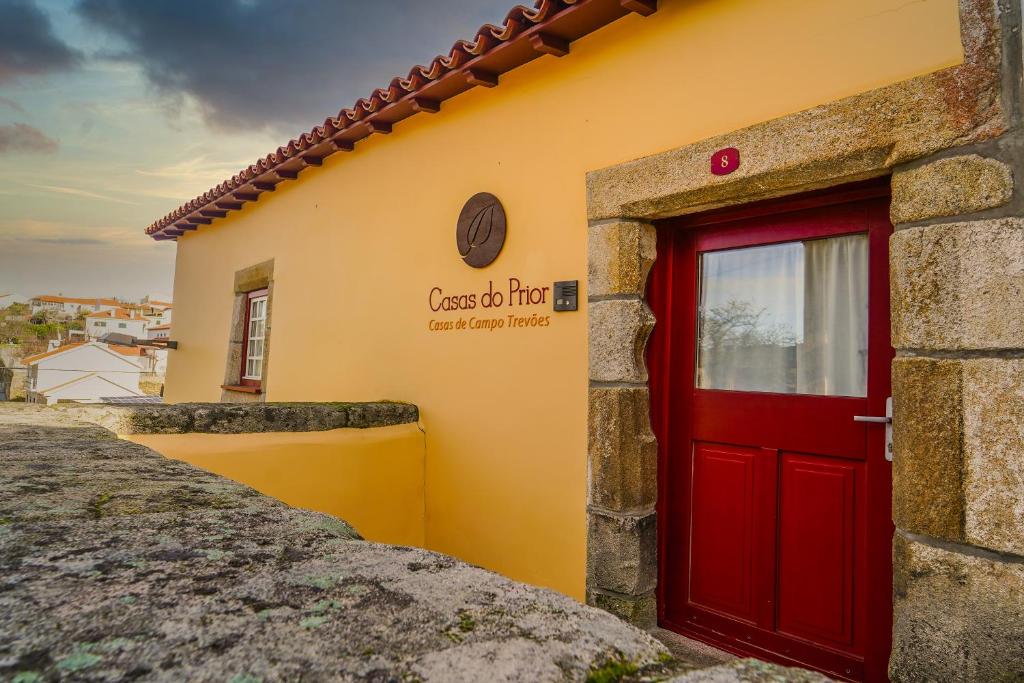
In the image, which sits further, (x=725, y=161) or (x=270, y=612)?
(x=725, y=161)

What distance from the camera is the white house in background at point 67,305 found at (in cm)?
5172

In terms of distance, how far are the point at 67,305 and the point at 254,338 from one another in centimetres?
5898

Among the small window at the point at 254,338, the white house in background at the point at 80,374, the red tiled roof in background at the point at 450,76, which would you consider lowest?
the white house in background at the point at 80,374

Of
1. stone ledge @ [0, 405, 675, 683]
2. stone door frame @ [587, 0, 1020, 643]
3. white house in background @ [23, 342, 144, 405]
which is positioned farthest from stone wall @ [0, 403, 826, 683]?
white house in background @ [23, 342, 144, 405]

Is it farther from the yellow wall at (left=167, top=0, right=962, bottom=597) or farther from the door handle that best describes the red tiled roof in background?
the door handle

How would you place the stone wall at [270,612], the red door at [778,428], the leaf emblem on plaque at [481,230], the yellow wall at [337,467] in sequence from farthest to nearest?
the leaf emblem on plaque at [481,230] → the yellow wall at [337,467] → the red door at [778,428] → the stone wall at [270,612]

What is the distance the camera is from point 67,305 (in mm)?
52562

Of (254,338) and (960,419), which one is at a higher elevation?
(254,338)

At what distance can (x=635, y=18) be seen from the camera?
2934mm

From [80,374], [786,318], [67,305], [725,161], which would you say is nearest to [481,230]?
[725,161]

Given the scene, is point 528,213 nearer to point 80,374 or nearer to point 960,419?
point 960,419

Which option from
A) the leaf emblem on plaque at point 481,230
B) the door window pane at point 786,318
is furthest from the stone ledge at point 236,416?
the door window pane at point 786,318

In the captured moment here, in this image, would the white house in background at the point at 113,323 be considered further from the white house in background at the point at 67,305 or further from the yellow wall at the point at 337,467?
the yellow wall at the point at 337,467

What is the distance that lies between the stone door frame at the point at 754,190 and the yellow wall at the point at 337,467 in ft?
4.83
